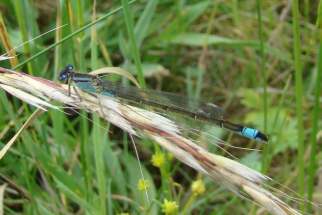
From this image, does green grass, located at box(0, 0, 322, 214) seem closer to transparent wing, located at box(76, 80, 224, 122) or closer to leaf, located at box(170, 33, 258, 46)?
leaf, located at box(170, 33, 258, 46)

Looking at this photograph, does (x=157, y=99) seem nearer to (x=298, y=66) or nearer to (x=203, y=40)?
(x=298, y=66)

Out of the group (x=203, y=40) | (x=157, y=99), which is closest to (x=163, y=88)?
(x=203, y=40)

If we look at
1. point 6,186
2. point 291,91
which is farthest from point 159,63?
point 6,186

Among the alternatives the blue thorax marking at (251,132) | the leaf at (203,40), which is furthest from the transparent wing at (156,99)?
the leaf at (203,40)

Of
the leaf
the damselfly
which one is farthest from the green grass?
the damselfly

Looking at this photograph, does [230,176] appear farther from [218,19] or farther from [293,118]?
[218,19]
